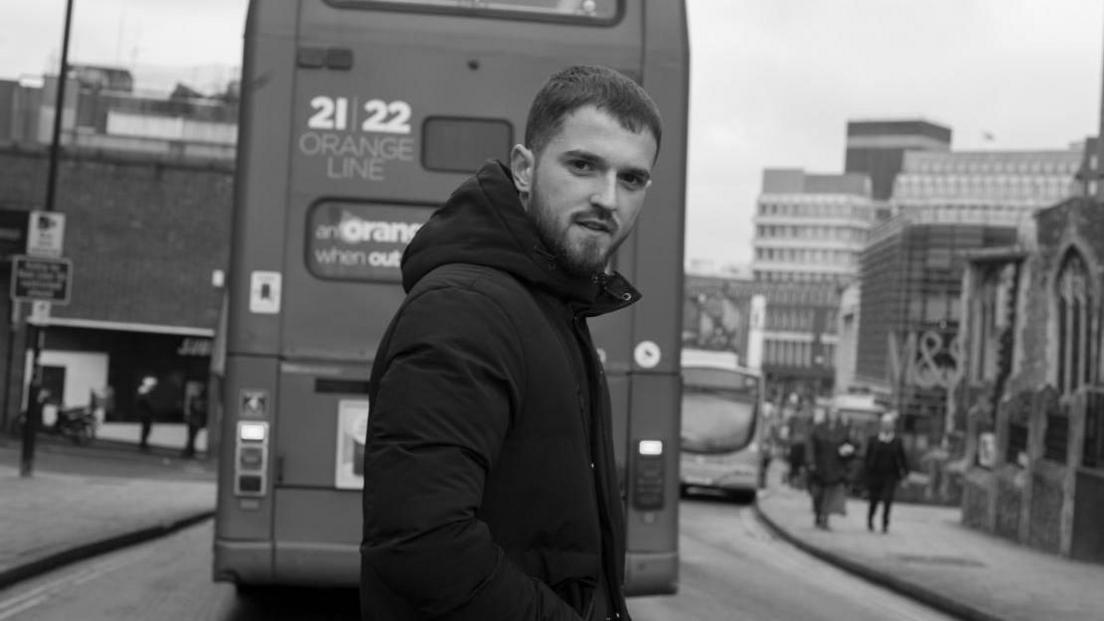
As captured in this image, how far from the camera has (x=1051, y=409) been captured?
2198 cm

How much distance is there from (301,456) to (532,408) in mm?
5883

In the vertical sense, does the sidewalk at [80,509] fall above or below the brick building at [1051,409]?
below

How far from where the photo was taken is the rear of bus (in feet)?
109

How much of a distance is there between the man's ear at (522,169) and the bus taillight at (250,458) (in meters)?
5.66

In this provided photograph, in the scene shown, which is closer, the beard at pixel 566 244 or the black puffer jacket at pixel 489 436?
the black puffer jacket at pixel 489 436

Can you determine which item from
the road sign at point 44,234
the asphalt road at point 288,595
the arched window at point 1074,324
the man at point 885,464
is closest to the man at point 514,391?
the asphalt road at point 288,595

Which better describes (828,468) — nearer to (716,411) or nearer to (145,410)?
(716,411)

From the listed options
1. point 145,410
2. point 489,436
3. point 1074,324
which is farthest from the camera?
point 145,410

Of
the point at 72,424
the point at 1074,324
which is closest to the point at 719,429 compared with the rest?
the point at 1074,324

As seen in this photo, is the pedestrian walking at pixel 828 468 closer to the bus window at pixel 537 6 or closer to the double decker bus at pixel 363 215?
the double decker bus at pixel 363 215

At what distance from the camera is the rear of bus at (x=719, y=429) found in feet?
109

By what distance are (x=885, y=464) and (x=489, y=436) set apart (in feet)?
73.7

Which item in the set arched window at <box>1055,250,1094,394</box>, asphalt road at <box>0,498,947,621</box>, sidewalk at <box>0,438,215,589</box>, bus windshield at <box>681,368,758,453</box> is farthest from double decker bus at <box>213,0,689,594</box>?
bus windshield at <box>681,368,758,453</box>

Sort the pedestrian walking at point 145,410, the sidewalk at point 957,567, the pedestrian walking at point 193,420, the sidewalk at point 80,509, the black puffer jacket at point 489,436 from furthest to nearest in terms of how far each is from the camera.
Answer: the pedestrian walking at point 193,420 → the pedestrian walking at point 145,410 → the sidewalk at point 957,567 → the sidewalk at point 80,509 → the black puffer jacket at point 489,436
